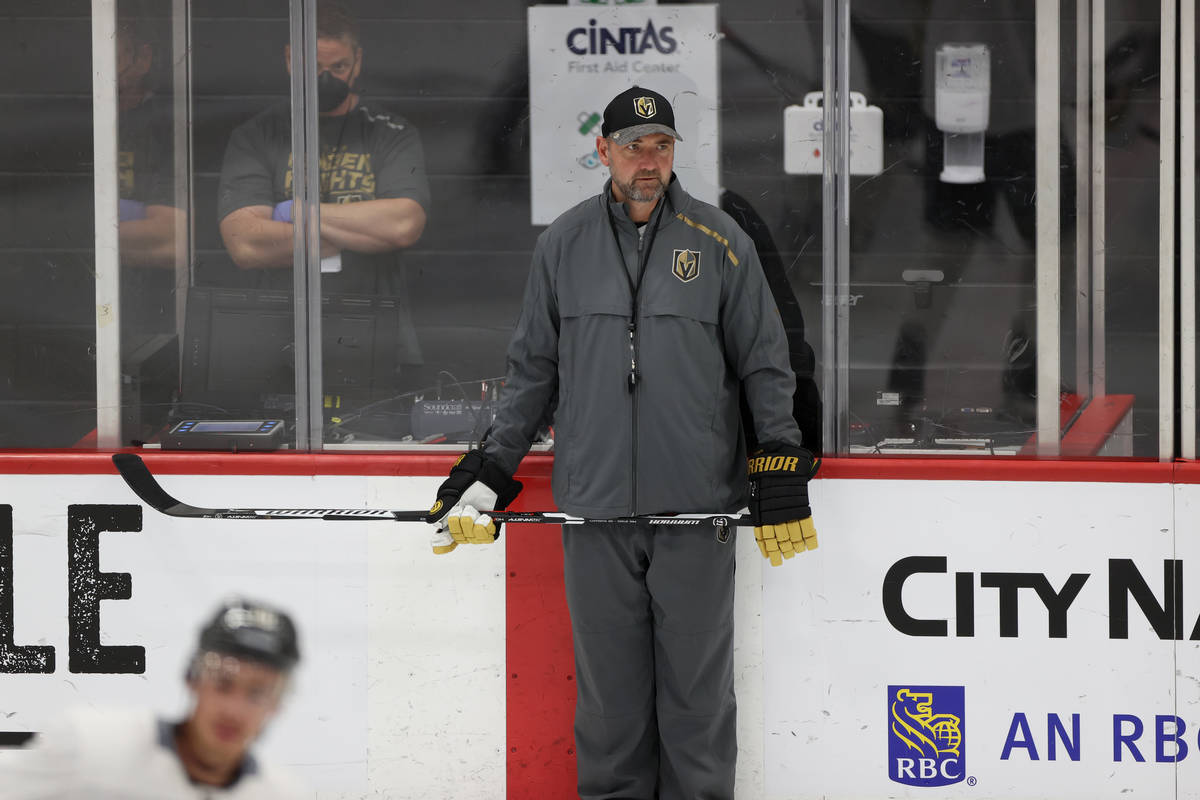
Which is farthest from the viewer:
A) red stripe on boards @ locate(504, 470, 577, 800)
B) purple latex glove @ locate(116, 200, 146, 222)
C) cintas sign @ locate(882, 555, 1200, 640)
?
purple latex glove @ locate(116, 200, 146, 222)

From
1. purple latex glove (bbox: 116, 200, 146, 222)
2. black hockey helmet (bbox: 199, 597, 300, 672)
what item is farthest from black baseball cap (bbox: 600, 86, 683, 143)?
black hockey helmet (bbox: 199, 597, 300, 672)

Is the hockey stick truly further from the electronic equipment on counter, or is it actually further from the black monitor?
the black monitor

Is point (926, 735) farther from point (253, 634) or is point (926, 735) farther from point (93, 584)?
point (93, 584)

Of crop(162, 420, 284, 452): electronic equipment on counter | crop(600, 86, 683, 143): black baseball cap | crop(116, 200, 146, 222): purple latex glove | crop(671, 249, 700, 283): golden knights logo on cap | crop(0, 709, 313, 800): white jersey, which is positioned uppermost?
crop(600, 86, 683, 143): black baseball cap

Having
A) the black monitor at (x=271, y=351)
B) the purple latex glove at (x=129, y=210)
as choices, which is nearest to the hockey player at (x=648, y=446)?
the black monitor at (x=271, y=351)

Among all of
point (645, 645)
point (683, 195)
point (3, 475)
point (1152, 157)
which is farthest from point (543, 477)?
point (1152, 157)

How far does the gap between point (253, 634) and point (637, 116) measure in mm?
1523

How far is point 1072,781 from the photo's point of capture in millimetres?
2936

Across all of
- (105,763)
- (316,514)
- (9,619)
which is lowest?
(105,763)

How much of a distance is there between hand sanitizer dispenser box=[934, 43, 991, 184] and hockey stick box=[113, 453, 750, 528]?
40.7 inches

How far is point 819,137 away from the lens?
3.07 metres

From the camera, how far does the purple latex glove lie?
313cm

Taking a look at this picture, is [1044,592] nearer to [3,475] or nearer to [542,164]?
[542,164]

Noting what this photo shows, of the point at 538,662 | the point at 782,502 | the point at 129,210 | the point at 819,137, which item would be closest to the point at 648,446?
the point at 782,502
